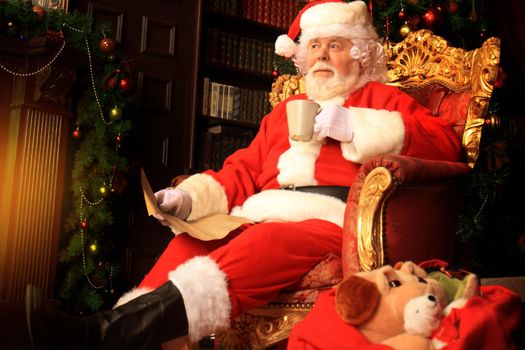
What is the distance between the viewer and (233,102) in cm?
451

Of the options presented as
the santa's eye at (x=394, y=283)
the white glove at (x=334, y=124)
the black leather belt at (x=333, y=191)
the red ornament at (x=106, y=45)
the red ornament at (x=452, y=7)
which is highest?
the red ornament at (x=452, y=7)

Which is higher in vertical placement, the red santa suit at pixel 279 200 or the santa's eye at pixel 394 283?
the red santa suit at pixel 279 200

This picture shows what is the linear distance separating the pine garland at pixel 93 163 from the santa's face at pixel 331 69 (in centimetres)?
152

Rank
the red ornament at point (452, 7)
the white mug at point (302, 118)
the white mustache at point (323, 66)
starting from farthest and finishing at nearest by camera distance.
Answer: the red ornament at point (452, 7), the white mustache at point (323, 66), the white mug at point (302, 118)

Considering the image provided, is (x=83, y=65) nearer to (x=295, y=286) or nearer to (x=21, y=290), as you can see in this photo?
(x=21, y=290)

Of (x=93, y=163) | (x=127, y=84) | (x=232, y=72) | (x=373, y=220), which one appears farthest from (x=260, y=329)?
(x=232, y=72)

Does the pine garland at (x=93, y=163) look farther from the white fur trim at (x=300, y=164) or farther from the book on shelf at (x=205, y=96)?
the white fur trim at (x=300, y=164)

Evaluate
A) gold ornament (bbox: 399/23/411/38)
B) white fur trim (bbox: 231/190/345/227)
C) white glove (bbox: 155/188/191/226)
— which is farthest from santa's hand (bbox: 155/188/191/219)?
gold ornament (bbox: 399/23/411/38)

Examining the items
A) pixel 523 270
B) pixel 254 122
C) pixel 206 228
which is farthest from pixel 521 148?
pixel 206 228

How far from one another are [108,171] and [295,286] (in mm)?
2027

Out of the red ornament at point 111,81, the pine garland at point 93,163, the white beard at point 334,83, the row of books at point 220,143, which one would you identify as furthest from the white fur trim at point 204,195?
the row of books at point 220,143

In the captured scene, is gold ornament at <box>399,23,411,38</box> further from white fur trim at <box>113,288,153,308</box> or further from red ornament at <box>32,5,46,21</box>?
white fur trim at <box>113,288,153,308</box>

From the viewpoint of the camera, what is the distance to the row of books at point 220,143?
438cm

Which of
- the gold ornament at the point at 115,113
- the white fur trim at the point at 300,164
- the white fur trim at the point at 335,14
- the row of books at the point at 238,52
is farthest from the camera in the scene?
the row of books at the point at 238,52
